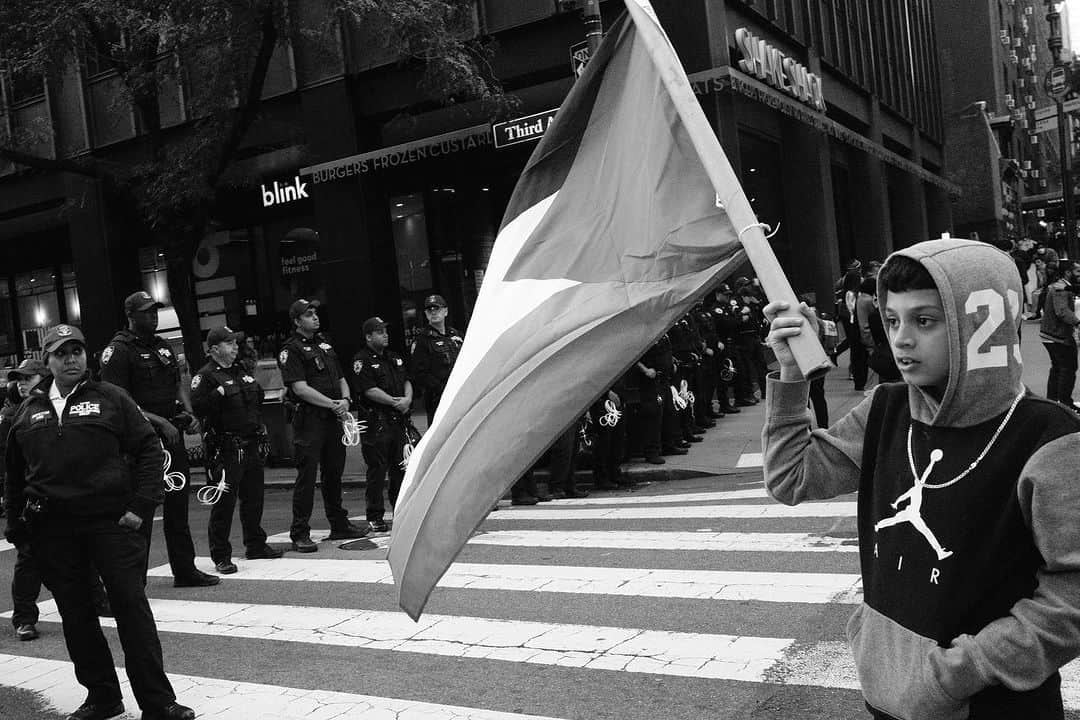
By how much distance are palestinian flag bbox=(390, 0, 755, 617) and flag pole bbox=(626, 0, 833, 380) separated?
0.03 ft

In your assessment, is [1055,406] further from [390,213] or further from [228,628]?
[390,213]

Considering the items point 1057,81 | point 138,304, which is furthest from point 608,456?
point 1057,81

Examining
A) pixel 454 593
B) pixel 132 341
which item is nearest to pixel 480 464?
pixel 454 593

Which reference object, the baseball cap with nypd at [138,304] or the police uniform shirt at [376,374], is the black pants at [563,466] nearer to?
the police uniform shirt at [376,374]

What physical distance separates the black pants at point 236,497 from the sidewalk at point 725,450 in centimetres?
448

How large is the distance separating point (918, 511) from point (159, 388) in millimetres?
7440

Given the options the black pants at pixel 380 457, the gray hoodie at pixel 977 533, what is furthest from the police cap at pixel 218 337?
the gray hoodie at pixel 977 533

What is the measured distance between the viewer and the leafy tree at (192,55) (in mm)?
14445

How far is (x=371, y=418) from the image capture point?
34.0 ft

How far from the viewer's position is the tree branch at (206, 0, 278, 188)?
15.2 meters

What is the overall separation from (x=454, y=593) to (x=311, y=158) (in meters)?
14.7

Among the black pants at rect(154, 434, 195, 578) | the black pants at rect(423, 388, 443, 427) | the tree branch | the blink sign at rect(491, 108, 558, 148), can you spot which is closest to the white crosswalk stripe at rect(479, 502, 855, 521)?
the black pants at rect(423, 388, 443, 427)

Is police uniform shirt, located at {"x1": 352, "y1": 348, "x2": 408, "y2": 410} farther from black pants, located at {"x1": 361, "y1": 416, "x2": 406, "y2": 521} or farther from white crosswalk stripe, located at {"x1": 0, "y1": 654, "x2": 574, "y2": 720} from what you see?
white crosswalk stripe, located at {"x1": 0, "y1": 654, "x2": 574, "y2": 720}

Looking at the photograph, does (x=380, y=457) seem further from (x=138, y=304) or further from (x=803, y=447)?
(x=803, y=447)
